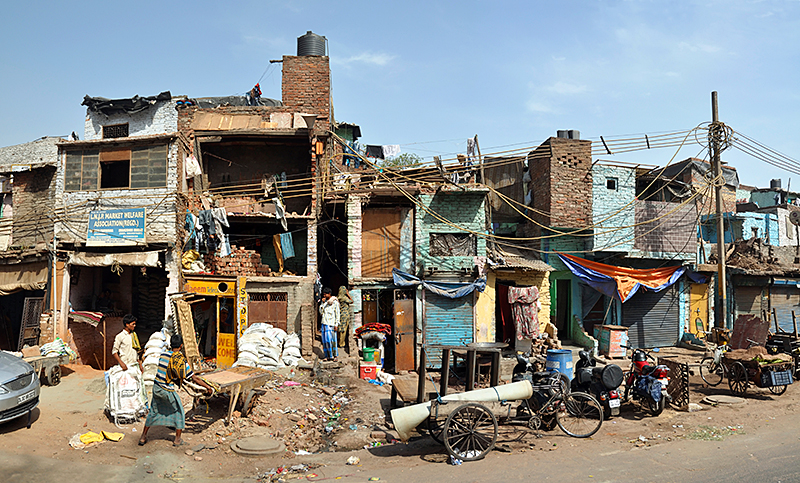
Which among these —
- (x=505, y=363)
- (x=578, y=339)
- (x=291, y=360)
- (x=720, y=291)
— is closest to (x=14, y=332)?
(x=291, y=360)

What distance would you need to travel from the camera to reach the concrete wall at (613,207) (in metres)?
18.9

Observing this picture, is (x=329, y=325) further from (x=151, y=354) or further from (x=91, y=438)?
(x=91, y=438)

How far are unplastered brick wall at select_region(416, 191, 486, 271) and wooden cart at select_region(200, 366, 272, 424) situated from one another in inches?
318

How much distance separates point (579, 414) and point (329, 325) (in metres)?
7.78

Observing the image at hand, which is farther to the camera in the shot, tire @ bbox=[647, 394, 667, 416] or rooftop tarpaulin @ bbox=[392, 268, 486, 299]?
rooftop tarpaulin @ bbox=[392, 268, 486, 299]

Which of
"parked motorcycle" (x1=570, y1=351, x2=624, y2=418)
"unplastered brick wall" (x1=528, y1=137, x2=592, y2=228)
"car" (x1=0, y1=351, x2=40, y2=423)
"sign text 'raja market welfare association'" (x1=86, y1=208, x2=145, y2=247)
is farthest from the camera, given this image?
"unplastered brick wall" (x1=528, y1=137, x2=592, y2=228)

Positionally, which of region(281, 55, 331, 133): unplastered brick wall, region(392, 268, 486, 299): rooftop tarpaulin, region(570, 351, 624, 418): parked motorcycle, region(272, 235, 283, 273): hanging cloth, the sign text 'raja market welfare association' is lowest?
region(570, 351, 624, 418): parked motorcycle

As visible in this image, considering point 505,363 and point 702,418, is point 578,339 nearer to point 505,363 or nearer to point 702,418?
point 505,363

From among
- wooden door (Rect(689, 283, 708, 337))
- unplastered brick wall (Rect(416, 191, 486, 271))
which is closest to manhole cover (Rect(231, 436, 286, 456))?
unplastered brick wall (Rect(416, 191, 486, 271))

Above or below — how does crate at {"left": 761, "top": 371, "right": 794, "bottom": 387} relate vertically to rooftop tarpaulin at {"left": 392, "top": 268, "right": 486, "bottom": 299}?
below

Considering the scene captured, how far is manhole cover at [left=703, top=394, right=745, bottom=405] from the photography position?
11.2 m

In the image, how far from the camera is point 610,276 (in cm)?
1775

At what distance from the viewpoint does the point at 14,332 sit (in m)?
20.1

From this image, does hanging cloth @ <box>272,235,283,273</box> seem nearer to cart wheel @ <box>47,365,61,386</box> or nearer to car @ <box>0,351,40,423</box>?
cart wheel @ <box>47,365,61,386</box>
